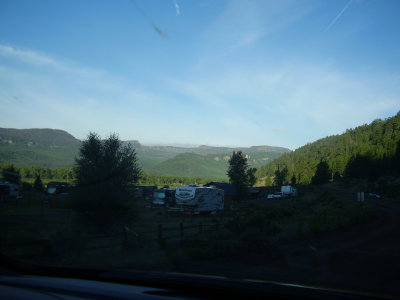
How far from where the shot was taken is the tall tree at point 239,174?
5204 centimetres

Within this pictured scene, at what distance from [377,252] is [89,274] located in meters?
9.88

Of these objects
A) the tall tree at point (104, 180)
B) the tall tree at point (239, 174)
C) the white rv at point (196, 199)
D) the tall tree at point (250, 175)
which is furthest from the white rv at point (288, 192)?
the tall tree at point (104, 180)

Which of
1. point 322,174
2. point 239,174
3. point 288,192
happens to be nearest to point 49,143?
point 322,174

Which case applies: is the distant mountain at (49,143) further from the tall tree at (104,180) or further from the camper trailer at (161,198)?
the tall tree at (104,180)

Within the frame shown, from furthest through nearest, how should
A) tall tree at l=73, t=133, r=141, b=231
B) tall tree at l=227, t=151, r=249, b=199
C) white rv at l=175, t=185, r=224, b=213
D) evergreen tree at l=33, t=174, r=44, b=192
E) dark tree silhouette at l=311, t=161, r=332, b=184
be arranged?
1. dark tree silhouette at l=311, t=161, r=332, b=184
2. evergreen tree at l=33, t=174, r=44, b=192
3. tall tree at l=227, t=151, r=249, b=199
4. white rv at l=175, t=185, r=224, b=213
5. tall tree at l=73, t=133, r=141, b=231

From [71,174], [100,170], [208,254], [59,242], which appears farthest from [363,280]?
[71,174]

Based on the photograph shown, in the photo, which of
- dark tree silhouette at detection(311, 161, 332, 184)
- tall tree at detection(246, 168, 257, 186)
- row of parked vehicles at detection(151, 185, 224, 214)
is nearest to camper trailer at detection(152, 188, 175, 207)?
row of parked vehicles at detection(151, 185, 224, 214)

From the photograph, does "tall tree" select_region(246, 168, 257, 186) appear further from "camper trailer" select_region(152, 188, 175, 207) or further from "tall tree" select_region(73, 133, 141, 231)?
"tall tree" select_region(73, 133, 141, 231)

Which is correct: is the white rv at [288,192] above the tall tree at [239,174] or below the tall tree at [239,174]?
below

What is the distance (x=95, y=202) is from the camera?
1567 cm

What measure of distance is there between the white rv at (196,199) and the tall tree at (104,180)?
1011 centimetres

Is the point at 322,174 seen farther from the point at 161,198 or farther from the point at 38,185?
the point at 38,185

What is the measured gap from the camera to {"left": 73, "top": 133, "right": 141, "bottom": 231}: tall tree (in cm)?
1585

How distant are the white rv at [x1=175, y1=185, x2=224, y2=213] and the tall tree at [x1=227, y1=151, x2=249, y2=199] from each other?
65.9 feet
